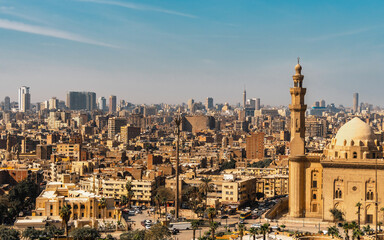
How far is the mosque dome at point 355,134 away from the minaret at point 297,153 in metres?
3.10

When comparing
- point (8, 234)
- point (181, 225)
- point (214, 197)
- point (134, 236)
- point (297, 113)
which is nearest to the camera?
point (134, 236)

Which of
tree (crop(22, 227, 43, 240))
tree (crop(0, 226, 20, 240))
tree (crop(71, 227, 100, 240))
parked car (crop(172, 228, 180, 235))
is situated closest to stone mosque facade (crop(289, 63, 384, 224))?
parked car (crop(172, 228, 180, 235))

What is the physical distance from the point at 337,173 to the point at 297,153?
149 inches

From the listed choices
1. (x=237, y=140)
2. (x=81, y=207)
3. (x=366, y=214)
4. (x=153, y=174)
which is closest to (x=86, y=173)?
(x=153, y=174)

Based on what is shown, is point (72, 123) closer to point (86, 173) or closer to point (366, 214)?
point (86, 173)

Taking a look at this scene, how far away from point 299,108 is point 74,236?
817 inches

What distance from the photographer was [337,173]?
4281cm

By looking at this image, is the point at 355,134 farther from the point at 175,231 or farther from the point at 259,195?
the point at 259,195

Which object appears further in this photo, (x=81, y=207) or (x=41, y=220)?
(x=81, y=207)

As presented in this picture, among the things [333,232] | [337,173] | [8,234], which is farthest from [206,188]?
[8,234]

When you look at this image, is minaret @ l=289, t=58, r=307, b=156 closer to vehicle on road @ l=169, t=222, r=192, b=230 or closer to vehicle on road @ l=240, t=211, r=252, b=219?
vehicle on road @ l=240, t=211, r=252, b=219

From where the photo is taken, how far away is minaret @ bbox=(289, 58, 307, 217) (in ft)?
146

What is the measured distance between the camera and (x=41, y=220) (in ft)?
140

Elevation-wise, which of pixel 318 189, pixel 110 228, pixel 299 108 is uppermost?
pixel 299 108
